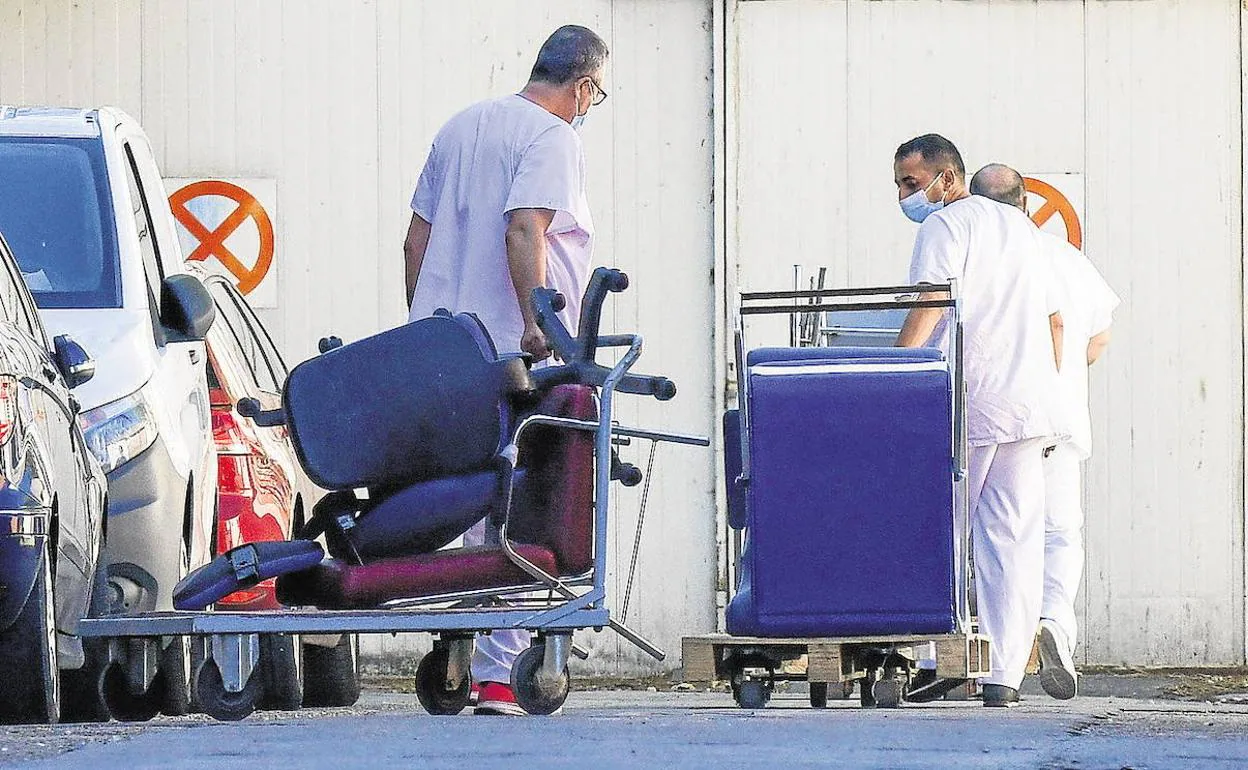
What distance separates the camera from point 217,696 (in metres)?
5.92

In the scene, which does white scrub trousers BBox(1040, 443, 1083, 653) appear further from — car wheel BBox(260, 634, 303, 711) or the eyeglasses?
car wheel BBox(260, 634, 303, 711)

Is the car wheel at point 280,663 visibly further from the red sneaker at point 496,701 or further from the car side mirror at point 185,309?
the car side mirror at point 185,309

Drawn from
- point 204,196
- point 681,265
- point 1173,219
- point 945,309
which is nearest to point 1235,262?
point 1173,219

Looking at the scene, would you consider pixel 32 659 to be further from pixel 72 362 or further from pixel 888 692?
pixel 888 692

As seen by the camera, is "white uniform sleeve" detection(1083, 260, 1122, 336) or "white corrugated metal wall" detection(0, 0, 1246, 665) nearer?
"white uniform sleeve" detection(1083, 260, 1122, 336)

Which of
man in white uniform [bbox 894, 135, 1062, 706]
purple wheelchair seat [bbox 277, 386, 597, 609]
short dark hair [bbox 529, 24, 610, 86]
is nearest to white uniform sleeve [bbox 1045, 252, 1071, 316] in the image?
man in white uniform [bbox 894, 135, 1062, 706]

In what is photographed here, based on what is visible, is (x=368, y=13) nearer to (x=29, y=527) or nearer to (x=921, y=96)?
(x=921, y=96)

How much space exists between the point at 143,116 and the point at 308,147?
72 centimetres

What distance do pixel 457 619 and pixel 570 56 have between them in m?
2.06

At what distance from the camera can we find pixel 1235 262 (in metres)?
11.6

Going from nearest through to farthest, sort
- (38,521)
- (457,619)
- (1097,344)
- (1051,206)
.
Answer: (38,521)
(457,619)
(1097,344)
(1051,206)

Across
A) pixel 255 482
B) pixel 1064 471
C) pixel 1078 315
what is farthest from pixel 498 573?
pixel 1078 315

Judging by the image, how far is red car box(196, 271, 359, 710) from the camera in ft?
24.6

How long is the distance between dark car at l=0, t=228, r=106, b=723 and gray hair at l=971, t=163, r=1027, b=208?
434 cm
